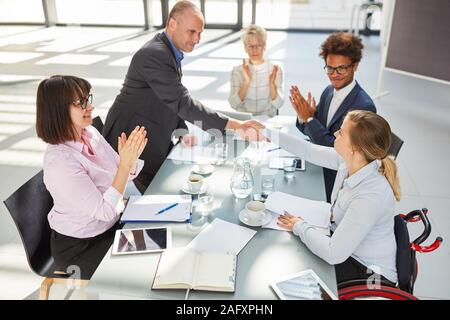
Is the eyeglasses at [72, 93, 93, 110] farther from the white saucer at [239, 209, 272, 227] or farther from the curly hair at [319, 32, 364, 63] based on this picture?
the curly hair at [319, 32, 364, 63]

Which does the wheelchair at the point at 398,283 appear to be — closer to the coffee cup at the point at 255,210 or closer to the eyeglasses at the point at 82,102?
the coffee cup at the point at 255,210

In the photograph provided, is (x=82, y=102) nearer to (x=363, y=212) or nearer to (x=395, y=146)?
(x=363, y=212)

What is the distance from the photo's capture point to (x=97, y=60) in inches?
254

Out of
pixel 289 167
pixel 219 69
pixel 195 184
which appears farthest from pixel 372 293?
pixel 219 69

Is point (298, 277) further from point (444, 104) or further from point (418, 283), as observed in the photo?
point (444, 104)

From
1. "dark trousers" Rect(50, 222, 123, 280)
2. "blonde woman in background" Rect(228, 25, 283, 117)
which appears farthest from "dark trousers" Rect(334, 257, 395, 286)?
"blonde woman in background" Rect(228, 25, 283, 117)

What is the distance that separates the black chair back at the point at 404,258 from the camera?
1727mm

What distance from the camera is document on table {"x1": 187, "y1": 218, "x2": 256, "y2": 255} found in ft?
5.48

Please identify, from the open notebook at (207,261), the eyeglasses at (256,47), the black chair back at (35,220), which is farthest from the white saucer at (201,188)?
the eyeglasses at (256,47)

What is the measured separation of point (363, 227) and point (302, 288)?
0.35m

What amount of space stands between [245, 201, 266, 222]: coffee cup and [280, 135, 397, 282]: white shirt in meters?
0.16

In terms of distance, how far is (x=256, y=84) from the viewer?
3.08 meters

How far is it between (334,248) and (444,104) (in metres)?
4.24
